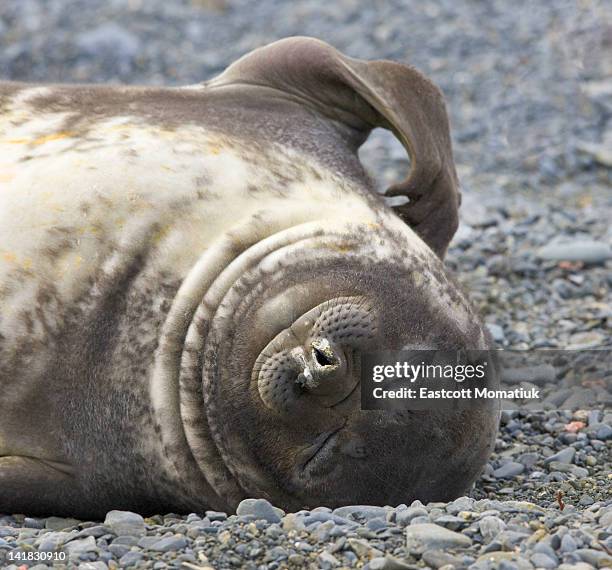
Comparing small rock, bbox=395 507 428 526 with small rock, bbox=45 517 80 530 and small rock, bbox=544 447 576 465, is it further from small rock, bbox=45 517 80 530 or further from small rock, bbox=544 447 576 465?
small rock, bbox=544 447 576 465

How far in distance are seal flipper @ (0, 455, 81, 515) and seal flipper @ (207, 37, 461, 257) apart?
1.60 m

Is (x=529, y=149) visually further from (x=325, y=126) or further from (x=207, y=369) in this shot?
(x=207, y=369)

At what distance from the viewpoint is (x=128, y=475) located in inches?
154

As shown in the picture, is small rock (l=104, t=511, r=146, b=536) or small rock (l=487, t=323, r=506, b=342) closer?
small rock (l=104, t=511, r=146, b=536)

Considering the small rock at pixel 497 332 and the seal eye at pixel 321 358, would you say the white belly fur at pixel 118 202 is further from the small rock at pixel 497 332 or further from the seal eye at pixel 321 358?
the small rock at pixel 497 332

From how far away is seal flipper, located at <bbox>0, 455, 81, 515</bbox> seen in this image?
3883mm

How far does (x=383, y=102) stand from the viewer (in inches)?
188

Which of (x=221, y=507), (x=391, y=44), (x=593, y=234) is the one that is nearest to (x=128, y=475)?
(x=221, y=507)

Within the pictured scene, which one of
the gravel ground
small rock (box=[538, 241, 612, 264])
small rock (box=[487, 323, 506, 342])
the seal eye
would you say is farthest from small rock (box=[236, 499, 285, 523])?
small rock (box=[538, 241, 612, 264])

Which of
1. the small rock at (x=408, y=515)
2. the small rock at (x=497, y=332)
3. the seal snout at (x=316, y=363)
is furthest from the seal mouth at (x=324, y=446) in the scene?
the small rock at (x=497, y=332)

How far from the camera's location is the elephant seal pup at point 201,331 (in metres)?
3.75

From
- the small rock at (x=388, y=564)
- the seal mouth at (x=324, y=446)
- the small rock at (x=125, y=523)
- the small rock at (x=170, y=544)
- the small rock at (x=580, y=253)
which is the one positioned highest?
the small rock at (x=388, y=564)

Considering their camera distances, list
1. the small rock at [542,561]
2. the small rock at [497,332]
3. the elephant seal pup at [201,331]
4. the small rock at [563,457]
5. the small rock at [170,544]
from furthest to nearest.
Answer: the small rock at [497,332], the small rock at [563,457], the elephant seal pup at [201,331], the small rock at [170,544], the small rock at [542,561]

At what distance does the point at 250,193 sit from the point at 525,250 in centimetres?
312
